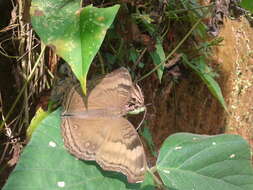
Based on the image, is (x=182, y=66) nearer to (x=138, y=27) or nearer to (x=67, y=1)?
(x=138, y=27)

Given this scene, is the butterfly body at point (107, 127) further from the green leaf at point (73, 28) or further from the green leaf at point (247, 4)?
the green leaf at point (247, 4)

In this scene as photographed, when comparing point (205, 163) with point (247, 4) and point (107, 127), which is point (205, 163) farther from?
point (247, 4)

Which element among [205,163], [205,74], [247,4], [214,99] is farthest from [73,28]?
[214,99]

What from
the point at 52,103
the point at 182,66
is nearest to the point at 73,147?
the point at 52,103

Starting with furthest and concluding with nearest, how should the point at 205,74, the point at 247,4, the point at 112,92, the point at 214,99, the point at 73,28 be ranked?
the point at 214,99
the point at 205,74
the point at 247,4
the point at 112,92
the point at 73,28

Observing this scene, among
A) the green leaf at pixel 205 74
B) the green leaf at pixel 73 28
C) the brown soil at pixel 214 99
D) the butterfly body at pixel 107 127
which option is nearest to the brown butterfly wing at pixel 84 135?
the butterfly body at pixel 107 127

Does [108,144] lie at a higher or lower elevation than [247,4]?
lower
